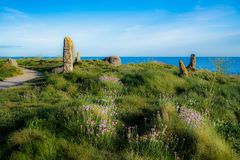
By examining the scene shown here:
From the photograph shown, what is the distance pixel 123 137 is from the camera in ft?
16.0

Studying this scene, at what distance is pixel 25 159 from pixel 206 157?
296cm

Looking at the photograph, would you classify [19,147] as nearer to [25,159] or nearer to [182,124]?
[25,159]

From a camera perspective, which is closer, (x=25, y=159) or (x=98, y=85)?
(x=25, y=159)

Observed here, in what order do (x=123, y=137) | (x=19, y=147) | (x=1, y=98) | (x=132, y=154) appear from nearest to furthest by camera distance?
(x=132, y=154) < (x=19, y=147) < (x=123, y=137) < (x=1, y=98)

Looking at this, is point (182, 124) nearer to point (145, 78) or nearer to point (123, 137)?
point (123, 137)

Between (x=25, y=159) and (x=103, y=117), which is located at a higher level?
(x=103, y=117)

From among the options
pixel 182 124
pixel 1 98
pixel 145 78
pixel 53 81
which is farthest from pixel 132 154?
pixel 53 81

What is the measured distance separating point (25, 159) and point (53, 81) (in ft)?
32.1

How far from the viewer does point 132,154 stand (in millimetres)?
3908

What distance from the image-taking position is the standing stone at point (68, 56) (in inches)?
681

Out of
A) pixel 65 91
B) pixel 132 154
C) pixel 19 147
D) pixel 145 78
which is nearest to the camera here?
pixel 132 154

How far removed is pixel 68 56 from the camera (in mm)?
17500

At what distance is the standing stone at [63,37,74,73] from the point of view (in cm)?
1730

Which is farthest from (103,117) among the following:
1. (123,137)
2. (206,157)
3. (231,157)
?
(231,157)
